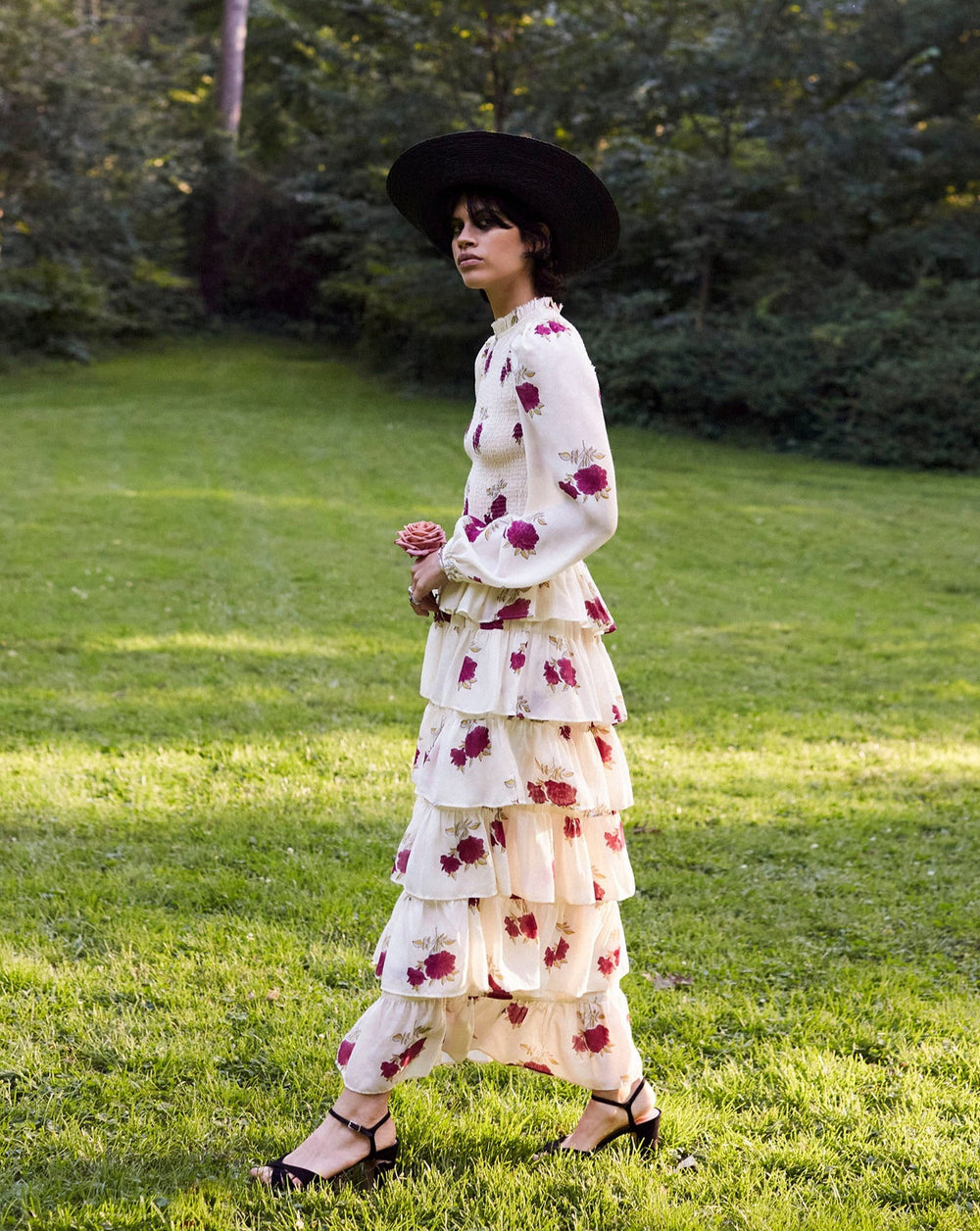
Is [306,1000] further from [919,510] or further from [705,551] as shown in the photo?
Result: [919,510]

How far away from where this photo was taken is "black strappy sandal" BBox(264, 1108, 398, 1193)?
2.39m

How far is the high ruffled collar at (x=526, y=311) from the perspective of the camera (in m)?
2.46

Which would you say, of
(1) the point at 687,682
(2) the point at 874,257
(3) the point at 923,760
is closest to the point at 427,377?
(2) the point at 874,257

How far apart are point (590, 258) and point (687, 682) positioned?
4.58 m

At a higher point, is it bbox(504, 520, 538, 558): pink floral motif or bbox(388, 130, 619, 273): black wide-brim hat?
bbox(388, 130, 619, 273): black wide-brim hat

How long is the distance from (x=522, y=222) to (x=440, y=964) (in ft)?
5.09

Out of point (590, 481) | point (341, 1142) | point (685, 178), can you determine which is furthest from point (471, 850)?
point (685, 178)

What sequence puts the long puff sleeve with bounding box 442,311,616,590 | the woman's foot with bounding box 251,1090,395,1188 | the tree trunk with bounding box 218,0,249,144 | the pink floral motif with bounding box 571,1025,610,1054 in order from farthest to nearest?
the tree trunk with bounding box 218,0,249,144, the pink floral motif with bounding box 571,1025,610,1054, the woman's foot with bounding box 251,1090,395,1188, the long puff sleeve with bounding box 442,311,616,590

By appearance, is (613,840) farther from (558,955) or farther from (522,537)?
(522,537)

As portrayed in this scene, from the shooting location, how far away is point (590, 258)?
2.62 metres

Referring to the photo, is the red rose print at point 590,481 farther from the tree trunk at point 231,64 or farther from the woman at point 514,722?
the tree trunk at point 231,64

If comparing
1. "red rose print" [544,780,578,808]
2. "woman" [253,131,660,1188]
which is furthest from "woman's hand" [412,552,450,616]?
"red rose print" [544,780,578,808]

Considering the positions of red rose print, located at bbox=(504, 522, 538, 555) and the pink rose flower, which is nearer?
red rose print, located at bbox=(504, 522, 538, 555)

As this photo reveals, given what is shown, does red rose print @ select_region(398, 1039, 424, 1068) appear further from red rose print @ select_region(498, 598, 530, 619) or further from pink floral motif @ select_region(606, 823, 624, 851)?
red rose print @ select_region(498, 598, 530, 619)
